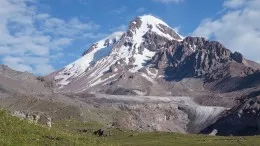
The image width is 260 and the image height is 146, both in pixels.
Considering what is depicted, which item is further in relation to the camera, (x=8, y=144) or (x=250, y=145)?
(x=250, y=145)

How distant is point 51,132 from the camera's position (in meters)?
52.2

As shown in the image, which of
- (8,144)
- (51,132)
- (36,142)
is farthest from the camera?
(51,132)

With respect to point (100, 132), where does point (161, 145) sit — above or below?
below

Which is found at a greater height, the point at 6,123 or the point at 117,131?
the point at 117,131

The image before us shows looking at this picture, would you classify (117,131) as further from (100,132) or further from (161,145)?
(161,145)

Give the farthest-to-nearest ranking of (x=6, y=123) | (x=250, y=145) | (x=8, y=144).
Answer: (x=250, y=145) < (x=6, y=123) < (x=8, y=144)

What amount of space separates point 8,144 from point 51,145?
5158 millimetres

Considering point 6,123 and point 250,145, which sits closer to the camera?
point 6,123

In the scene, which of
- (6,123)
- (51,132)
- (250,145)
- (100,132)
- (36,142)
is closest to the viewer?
(36,142)

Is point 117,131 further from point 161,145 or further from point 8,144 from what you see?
point 8,144

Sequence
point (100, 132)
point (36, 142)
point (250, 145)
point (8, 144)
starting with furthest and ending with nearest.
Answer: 1. point (100, 132)
2. point (250, 145)
3. point (36, 142)
4. point (8, 144)

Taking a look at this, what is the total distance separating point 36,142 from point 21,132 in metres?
3.21

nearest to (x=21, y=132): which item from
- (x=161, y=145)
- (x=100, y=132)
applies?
(x=161, y=145)

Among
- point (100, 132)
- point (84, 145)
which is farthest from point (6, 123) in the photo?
point (100, 132)
